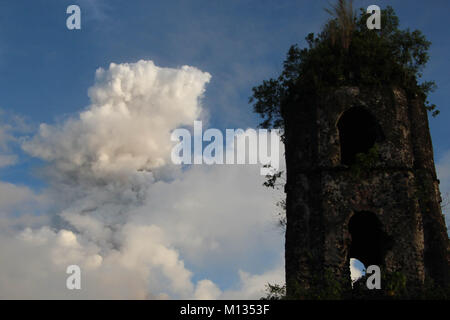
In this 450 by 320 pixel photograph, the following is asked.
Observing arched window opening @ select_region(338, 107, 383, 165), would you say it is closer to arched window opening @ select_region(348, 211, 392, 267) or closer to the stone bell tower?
the stone bell tower

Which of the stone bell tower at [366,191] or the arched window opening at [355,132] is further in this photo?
the arched window opening at [355,132]

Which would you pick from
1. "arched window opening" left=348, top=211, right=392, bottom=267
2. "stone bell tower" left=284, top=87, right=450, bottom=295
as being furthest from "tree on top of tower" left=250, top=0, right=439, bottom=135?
"arched window opening" left=348, top=211, right=392, bottom=267

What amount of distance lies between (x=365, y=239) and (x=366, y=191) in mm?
4147

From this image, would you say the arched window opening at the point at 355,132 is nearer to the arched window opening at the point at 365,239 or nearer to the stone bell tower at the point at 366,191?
the stone bell tower at the point at 366,191

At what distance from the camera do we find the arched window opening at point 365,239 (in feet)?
50.8

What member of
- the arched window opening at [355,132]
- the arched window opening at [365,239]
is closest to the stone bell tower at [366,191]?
the arched window opening at [355,132]

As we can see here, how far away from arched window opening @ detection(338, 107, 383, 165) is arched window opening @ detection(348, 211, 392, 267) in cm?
216

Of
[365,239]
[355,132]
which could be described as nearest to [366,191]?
[355,132]

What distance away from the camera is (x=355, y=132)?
659 inches

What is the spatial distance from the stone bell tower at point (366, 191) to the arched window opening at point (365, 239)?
819 millimetres

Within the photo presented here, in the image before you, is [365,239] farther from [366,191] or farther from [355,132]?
[366,191]

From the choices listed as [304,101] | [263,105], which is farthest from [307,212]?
[263,105]

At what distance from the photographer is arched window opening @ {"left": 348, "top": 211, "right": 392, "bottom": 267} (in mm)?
15477

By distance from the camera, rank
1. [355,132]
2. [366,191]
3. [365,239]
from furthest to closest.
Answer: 1. [365,239]
2. [355,132]
3. [366,191]
